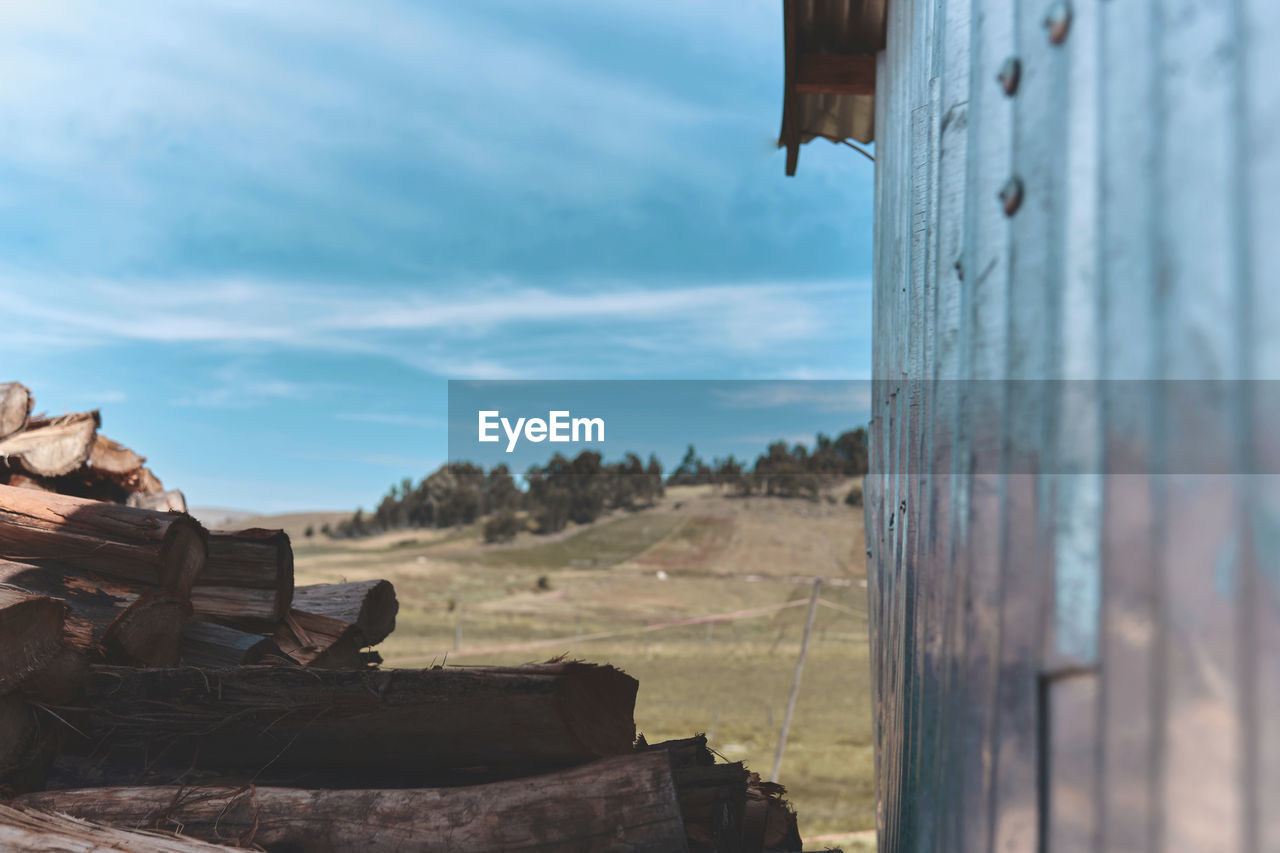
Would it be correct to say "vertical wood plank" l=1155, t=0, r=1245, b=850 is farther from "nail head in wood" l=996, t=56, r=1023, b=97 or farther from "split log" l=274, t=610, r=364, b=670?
"split log" l=274, t=610, r=364, b=670

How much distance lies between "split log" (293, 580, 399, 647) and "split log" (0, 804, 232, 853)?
1939 mm

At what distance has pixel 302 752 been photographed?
3.06 metres

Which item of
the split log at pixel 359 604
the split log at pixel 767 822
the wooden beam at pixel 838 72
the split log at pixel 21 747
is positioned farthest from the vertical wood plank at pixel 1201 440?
the wooden beam at pixel 838 72

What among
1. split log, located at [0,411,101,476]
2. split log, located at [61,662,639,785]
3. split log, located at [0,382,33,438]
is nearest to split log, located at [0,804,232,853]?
split log, located at [61,662,639,785]

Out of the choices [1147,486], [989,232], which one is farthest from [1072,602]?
[989,232]

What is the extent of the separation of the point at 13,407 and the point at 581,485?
197 feet

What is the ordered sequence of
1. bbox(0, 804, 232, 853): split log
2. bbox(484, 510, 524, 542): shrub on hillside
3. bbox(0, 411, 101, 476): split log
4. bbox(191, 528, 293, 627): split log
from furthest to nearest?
bbox(484, 510, 524, 542): shrub on hillside, bbox(0, 411, 101, 476): split log, bbox(191, 528, 293, 627): split log, bbox(0, 804, 232, 853): split log

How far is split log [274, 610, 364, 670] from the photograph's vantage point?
14.0ft

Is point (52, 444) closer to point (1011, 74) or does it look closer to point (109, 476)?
point (109, 476)

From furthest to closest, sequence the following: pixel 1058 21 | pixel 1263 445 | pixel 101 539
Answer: pixel 101 539 → pixel 1058 21 → pixel 1263 445

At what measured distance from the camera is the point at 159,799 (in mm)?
2863

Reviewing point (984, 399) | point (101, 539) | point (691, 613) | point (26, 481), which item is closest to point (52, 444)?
point (26, 481)

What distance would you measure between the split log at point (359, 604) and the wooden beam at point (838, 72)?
434 cm

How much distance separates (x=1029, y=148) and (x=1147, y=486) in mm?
675
